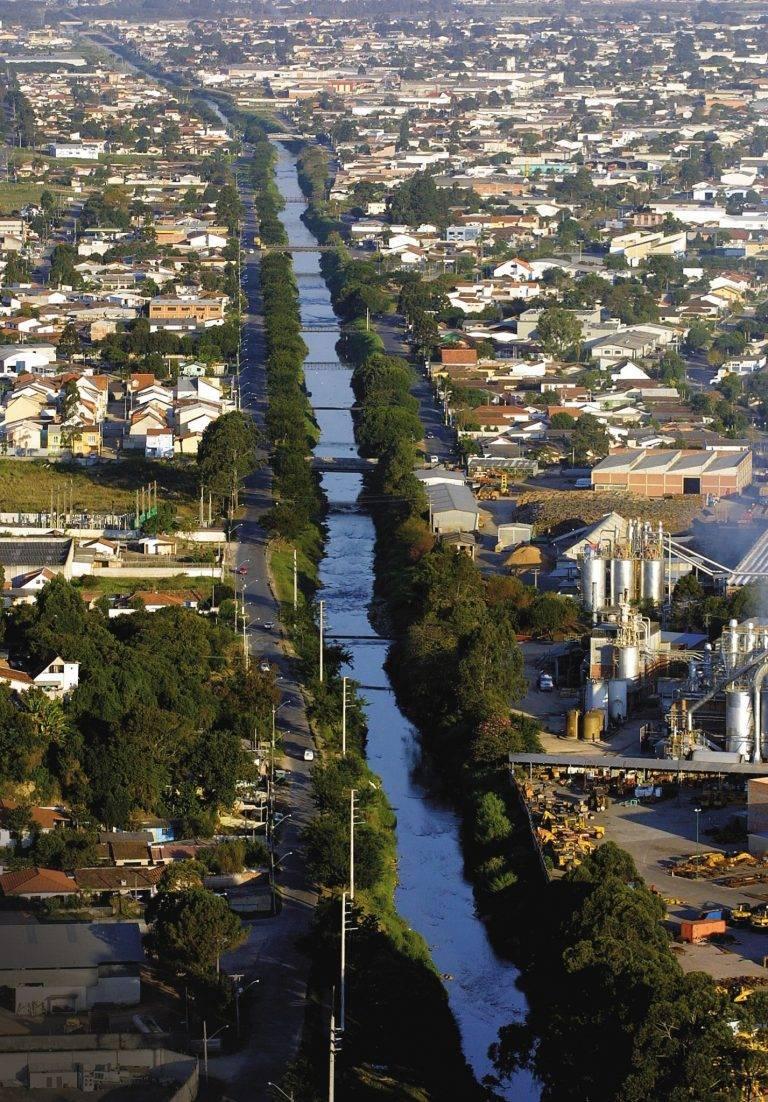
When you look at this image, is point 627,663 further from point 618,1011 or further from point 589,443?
point 589,443

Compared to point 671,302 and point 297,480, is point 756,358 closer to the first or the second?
point 671,302

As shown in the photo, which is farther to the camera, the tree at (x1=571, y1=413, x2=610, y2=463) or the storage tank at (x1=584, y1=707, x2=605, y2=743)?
the tree at (x1=571, y1=413, x2=610, y2=463)

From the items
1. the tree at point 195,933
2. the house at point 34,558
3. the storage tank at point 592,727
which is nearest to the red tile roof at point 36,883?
the tree at point 195,933

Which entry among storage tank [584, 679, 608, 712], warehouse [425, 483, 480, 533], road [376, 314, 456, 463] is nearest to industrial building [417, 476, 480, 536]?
warehouse [425, 483, 480, 533]

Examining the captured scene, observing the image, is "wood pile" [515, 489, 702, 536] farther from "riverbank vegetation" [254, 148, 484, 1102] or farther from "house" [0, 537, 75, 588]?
"house" [0, 537, 75, 588]

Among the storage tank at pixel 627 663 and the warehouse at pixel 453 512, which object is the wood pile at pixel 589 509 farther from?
the storage tank at pixel 627 663

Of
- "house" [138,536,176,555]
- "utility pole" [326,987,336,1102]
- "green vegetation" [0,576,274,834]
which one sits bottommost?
"utility pole" [326,987,336,1102]

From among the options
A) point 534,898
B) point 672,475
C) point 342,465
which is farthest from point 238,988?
point 342,465
